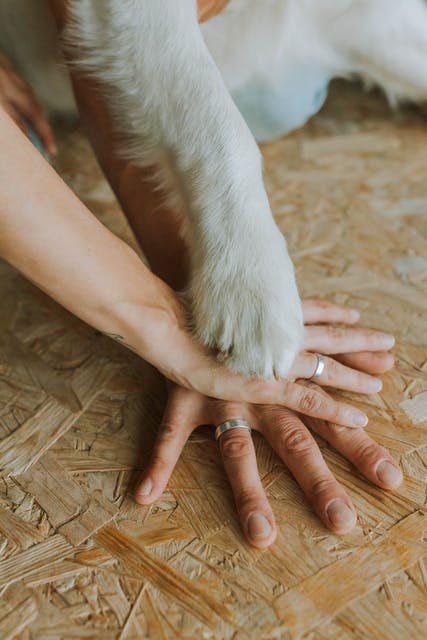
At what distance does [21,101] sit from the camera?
1.46 metres

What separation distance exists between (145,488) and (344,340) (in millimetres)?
349

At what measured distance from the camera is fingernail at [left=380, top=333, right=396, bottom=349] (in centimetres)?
102

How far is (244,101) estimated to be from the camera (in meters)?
1.56

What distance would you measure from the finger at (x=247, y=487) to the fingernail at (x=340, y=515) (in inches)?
2.6

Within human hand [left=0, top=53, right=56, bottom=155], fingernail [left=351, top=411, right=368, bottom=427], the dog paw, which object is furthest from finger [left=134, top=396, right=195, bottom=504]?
human hand [left=0, top=53, right=56, bottom=155]

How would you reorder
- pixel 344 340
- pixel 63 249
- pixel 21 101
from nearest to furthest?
pixel 63 249, pixel 344 340, pixel 21 101

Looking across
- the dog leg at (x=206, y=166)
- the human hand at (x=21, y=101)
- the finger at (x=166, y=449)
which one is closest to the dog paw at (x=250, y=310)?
the dog leg at (x=206, y=166)

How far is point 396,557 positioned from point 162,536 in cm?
26

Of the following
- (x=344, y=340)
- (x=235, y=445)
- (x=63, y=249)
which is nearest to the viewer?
(x=63, y=249)

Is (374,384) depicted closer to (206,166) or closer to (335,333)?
(335,333)

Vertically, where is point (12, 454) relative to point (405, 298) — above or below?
above

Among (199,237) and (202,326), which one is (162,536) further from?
(199,237)

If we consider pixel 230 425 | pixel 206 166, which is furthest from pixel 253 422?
pixel 206 166

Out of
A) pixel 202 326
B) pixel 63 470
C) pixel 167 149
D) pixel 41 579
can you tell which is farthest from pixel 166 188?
pixel 41 579
